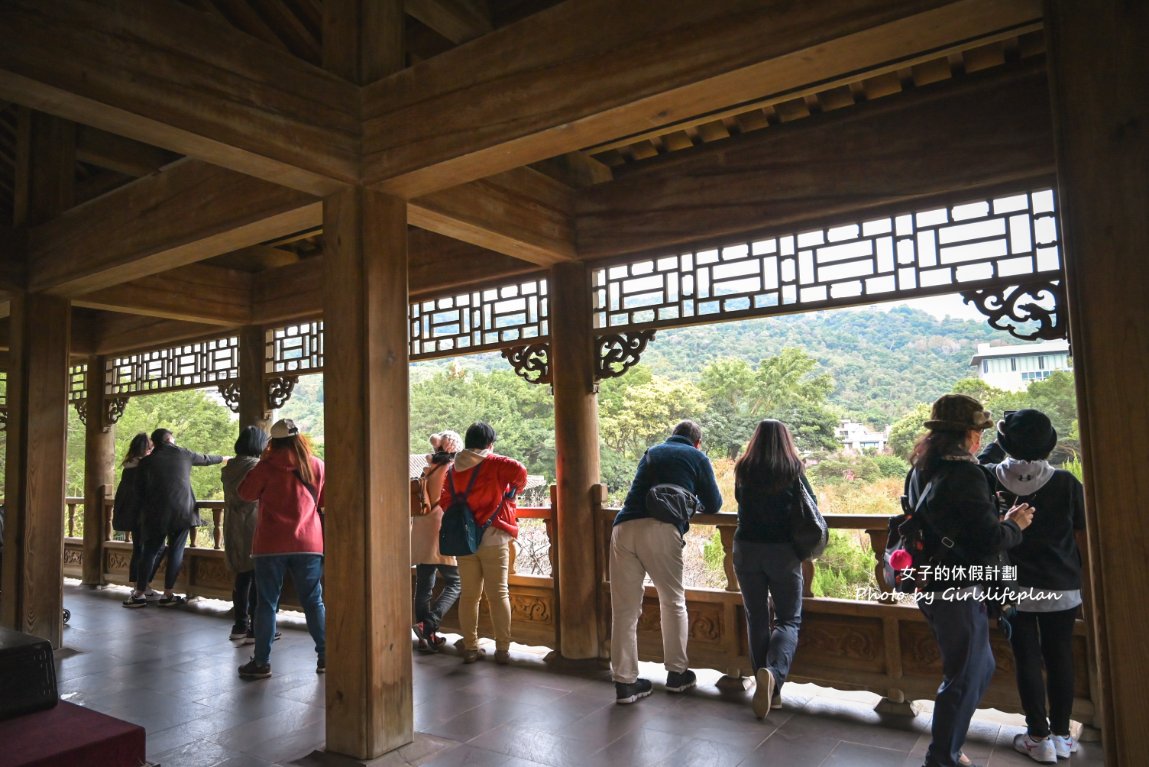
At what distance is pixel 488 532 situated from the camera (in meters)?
4.21

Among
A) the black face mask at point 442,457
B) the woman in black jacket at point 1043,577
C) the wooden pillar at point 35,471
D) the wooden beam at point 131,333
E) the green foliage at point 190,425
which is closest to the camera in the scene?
the woman in black jacket at point 1043,577

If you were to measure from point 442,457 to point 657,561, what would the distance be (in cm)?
163

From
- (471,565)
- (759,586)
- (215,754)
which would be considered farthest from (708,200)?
(215,754)

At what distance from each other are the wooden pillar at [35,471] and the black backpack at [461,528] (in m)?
2.44

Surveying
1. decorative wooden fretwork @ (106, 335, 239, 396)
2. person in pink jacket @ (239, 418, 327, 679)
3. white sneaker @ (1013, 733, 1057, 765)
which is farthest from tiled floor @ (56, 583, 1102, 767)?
decorative wooden fretwork @ (106, 335, 239, 396)

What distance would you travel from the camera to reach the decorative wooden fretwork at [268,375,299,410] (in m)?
5.93

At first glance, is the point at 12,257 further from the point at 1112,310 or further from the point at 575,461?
the point at 1112,310

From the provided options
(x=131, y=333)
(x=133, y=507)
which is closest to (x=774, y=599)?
(x=133, y=507)

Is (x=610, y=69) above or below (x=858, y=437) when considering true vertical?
above

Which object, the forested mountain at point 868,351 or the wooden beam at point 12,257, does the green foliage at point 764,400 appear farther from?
the wooden beam at point 12,257

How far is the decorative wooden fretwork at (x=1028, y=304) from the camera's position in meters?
2.98

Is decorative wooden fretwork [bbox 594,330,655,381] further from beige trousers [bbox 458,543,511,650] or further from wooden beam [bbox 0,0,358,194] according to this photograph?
wooden beam [bbox 0,0,358,194]

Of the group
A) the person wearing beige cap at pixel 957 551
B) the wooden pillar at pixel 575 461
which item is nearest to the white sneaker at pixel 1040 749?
the person wearing beige cap at pixel 957 551

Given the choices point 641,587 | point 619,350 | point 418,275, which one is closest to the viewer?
point 641,587
